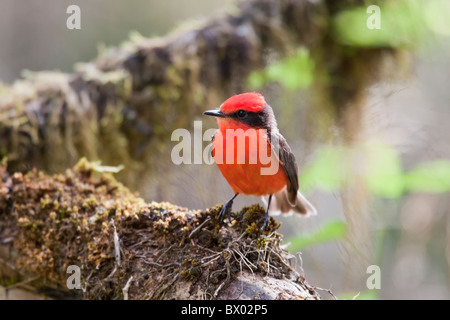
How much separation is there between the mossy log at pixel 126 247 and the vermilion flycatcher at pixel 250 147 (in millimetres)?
340

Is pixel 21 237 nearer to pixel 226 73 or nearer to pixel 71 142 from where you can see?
pixel 71 142

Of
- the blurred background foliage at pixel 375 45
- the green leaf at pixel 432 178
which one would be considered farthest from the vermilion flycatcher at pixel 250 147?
the green leaf at pixel 432 178

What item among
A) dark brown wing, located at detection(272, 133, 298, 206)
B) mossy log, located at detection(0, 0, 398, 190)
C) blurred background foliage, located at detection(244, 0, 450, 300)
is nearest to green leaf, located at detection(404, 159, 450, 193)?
blurred background foliage, located at detection(244, 0, 450, 300)

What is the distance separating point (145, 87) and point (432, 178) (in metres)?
3.13

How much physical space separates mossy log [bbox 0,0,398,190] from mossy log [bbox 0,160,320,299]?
1040 mm

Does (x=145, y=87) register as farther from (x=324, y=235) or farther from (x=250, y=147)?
(x=324, y=235)

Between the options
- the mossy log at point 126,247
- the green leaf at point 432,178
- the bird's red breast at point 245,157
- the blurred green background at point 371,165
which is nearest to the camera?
the mossy log at point 126,247

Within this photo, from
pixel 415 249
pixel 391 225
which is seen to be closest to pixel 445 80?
pixel 391 225

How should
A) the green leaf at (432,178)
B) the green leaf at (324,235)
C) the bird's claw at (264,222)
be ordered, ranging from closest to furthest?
the bird's claw at (264,222) → the green leaf at (324,235) → the green leaf at (432,178)

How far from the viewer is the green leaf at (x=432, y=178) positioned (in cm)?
455

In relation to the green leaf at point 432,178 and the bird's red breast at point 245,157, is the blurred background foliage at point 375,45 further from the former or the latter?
the bird's red breast at point 245,157

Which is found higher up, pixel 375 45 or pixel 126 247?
pixel 375 45

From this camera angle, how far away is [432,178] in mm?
4590

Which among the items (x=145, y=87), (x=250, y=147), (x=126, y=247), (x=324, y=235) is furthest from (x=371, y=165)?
(x=126, y=247)
